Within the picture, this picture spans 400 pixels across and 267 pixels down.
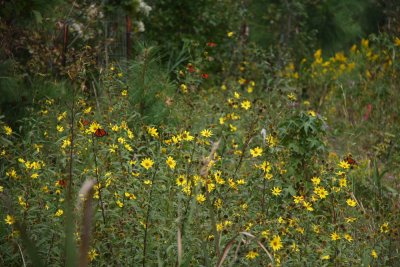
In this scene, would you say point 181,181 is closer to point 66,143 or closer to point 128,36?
point 66,143

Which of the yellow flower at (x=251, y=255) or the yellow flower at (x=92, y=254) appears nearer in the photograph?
the yellow flower at (x=92, y=254)

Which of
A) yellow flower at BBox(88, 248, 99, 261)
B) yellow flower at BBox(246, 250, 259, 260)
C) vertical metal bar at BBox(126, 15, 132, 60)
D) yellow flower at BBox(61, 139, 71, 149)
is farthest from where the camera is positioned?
vertical metal bar at BBox(126, 15, 132, 60)

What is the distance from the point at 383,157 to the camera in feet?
17.3

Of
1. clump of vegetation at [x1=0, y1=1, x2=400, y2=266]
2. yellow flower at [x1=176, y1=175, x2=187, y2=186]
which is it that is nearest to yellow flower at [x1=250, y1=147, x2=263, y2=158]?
clump of vegetation at [x1=0, y1=1, x2=400, y2=266]

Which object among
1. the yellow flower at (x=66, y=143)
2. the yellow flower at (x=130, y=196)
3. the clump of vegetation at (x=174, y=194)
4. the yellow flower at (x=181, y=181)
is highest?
the yellow flower at (x=181, y=181)

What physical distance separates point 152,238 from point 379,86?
4.72 m

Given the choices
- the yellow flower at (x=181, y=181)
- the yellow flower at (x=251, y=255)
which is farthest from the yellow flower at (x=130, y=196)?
the yellow flower at (x=251, y=255)

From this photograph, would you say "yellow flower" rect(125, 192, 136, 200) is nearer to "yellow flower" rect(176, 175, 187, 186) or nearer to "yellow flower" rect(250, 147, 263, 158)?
"yellow flower" rect(176, 175, 187, 186)

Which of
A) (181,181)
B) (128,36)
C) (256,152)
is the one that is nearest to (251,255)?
(181,181)

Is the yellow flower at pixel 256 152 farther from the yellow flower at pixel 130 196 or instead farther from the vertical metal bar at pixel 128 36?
the vertical metal bar at pixel 128 36

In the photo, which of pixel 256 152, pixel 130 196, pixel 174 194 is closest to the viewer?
pixel 130 196

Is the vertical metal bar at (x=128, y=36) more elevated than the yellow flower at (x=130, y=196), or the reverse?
the yellow flower at (x=130, y=196)

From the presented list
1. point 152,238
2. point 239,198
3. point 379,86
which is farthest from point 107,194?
point 379,86

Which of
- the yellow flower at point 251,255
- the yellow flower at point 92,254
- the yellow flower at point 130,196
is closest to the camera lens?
the yellow flower at point 92,254
